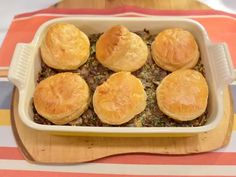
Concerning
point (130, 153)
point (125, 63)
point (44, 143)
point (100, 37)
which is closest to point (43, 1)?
point (100, 37)

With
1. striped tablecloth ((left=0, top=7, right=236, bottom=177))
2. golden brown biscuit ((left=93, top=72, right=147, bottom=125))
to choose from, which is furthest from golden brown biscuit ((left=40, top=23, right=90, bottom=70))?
striped tablecloth ((left=0, top=7, right=236, bottom=177))

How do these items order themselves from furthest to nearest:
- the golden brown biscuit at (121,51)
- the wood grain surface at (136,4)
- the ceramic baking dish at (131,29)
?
the wood grain surface at (136,4) → the golden brown biscuit at (121,51) → the ceramic baking dish at (131,29)

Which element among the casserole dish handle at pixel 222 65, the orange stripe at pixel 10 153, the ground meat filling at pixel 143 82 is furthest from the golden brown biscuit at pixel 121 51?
the orange stripe at pixel 10 153

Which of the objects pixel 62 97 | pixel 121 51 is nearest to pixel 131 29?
pixel 121 51

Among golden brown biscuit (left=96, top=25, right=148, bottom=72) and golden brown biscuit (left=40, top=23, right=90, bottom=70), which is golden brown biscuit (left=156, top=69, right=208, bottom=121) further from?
golden brown biscuit (left=40, top=23, right=90, bottom=70)

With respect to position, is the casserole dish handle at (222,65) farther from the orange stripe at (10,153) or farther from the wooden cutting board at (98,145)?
the orange stripe at (10,153)

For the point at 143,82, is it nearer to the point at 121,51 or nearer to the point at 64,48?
the point at 121,51
